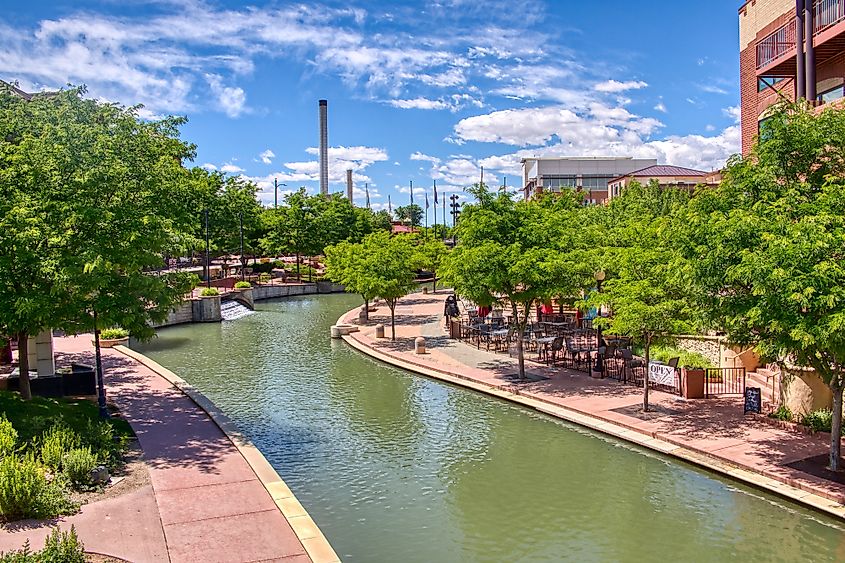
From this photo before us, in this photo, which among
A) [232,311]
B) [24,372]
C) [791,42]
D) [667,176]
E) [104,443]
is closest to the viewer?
[104,443]

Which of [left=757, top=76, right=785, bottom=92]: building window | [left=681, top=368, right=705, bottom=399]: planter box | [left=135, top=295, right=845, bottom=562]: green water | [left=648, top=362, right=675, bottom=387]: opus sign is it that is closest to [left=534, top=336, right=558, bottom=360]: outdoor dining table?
[left=135, top=295, right=845, bottom=562]: green water

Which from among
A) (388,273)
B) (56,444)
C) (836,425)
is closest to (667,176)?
(388,273)

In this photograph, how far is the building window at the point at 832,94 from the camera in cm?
2162

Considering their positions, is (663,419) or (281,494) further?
(663,419)

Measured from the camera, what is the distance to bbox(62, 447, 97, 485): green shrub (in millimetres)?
13398

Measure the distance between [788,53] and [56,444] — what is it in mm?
23907

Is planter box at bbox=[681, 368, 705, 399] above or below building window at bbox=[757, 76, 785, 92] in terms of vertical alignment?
below

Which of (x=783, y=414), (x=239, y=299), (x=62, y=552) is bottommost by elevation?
(x=783, y=414)

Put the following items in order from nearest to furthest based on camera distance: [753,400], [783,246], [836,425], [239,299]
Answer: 1. [783,246]
2. [836,425]
3. [753,400]
4. [239,299]

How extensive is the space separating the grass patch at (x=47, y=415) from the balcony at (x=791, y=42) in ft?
74.6

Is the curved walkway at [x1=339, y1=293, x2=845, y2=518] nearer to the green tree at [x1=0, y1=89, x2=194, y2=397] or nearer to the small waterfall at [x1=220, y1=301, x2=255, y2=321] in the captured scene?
the green tree at [x1=0, y1=89, x2=194, y2=397]

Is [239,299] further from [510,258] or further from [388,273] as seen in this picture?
[510,258]

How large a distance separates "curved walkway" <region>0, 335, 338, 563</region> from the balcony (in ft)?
66.0

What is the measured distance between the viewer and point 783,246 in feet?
41.4
